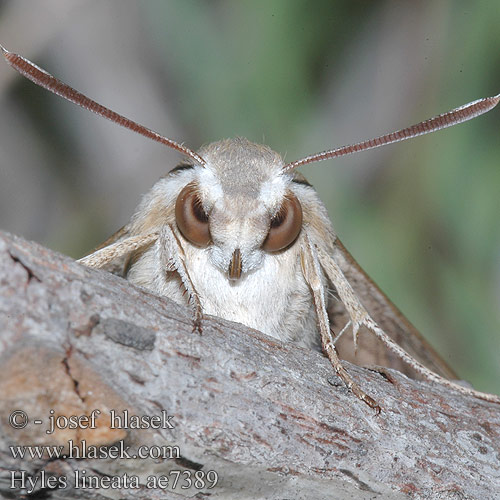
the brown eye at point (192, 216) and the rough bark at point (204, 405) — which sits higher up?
the brown eye at point (192, 216)

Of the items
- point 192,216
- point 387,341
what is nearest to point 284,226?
point 192,216

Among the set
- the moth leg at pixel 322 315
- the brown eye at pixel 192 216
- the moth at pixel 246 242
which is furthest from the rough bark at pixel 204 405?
the brown eye at pixel 192 216

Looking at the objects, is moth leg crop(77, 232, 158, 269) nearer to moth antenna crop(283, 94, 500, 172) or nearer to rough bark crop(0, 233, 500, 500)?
rough bark crop(0, 233, 500, 500)

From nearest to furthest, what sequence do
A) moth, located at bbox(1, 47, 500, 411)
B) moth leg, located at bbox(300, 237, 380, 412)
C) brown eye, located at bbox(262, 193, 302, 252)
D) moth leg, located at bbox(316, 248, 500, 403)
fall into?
moth leg, located at bbox(300, 237, 380, 412)
moth, located at bbox(1, 47, 500, 411)
brown eye, located at bbox(262, 193, 302, 252)
moth leg, located at bbox(316, 248, 500, 403)

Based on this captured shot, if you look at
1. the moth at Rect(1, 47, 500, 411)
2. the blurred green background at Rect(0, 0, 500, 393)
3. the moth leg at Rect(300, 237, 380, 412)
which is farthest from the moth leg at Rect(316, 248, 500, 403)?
the blurred green background at Rect(0, 0, 500, 393)

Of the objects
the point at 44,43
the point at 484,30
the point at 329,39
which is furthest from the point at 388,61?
the point at 44,43

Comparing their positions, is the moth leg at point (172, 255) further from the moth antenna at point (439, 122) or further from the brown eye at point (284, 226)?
the moth antenna at point (439, 122)

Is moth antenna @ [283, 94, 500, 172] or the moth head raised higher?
moth antenna @ [283, 94, 500, 172]
